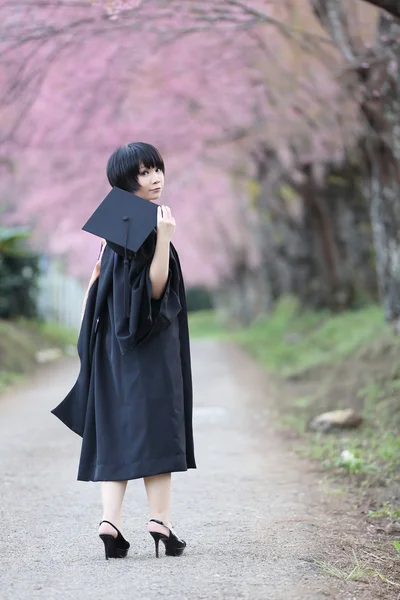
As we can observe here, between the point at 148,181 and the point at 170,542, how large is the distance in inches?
58.5

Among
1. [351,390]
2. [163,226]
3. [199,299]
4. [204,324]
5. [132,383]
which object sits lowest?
[199,299]

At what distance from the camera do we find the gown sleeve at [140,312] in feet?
11.7

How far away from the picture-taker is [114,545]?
11.8ft

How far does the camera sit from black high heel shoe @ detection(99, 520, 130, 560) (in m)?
3.57

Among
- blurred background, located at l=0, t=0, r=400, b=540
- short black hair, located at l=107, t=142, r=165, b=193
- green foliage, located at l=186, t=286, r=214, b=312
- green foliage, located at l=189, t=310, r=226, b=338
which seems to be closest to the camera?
short black hair, located at l=107, t=142, r=165, b=193

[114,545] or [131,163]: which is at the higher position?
[131,163]

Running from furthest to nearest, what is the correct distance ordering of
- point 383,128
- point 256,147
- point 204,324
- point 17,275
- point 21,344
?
point 204,324 < point 17,275 < point 256,147 < point 21,344 < point 383,128

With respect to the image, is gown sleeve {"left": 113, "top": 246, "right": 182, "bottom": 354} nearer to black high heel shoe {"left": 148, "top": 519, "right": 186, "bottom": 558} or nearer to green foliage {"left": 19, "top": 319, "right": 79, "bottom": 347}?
black high heel shoe {"left": 148, "top": 519, "right": 186, "bottom": 558}

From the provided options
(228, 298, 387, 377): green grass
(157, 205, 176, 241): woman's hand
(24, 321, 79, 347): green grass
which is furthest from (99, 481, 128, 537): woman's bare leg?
(24, 321, 79, 347): green grass

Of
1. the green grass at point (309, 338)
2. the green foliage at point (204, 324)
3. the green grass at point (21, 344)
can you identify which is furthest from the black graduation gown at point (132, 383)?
the green foliage at point (204, 324)

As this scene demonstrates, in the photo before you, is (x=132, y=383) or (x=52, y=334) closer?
(x=132, y=383)

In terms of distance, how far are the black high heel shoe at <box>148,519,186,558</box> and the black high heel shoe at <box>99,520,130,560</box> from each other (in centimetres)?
13

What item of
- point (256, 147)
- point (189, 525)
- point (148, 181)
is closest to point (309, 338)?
point (256, 147)

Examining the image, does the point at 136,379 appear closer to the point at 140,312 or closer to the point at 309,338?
the point at 140,312
